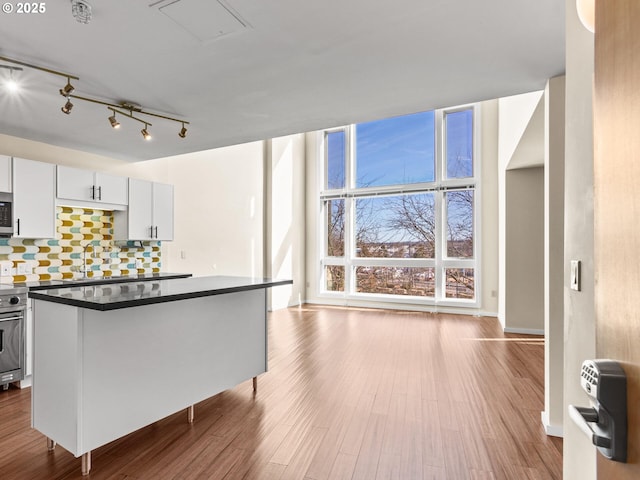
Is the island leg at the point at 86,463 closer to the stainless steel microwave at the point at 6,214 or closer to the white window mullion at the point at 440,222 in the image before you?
the stainless steel microwave at the point at 6,214

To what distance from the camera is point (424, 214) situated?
7.18m

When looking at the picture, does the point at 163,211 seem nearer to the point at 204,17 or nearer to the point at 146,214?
the point at 146,214

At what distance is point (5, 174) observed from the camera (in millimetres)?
3449

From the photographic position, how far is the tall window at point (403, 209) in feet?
22.5

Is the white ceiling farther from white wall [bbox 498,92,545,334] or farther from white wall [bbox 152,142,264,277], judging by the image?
white wall [bbox 498,92,545,334]

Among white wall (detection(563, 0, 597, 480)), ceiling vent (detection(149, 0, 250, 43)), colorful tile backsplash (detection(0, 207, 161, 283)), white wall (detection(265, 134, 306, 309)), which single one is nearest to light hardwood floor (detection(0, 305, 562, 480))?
white wall (detection(563, 0, 597, 480))

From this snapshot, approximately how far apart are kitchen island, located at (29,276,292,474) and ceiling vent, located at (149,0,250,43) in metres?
1.55

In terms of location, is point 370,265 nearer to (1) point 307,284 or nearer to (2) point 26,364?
(1) point 307,284

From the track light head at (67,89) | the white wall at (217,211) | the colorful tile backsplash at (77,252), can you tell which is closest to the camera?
the track light head at (67,89)

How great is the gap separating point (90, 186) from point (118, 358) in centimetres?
289

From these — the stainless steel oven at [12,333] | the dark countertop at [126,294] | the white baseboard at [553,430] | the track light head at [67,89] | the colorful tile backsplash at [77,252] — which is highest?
the track light head at [67,89]

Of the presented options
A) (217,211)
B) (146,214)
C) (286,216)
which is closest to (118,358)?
(146,214)

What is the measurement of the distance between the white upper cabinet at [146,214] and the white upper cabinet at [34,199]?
0.89 metres

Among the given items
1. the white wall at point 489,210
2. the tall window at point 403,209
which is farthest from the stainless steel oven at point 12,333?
the white wall at point 489,210
